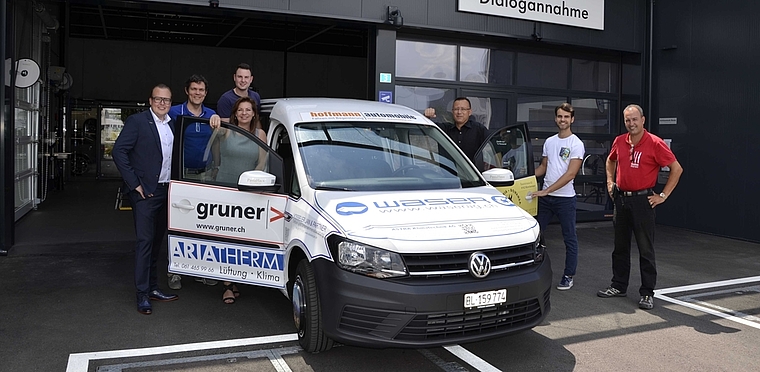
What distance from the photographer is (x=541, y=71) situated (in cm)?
1093

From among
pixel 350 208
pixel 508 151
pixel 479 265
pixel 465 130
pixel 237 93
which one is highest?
pixel 237 93

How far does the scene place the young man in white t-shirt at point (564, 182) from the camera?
5.97 m

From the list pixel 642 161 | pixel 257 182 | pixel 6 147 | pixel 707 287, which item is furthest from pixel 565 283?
pixel 6 147

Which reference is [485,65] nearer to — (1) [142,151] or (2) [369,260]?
(1) [142,151]

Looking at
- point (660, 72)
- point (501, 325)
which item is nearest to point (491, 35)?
point (660, 72)

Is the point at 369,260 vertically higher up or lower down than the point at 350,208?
lower down

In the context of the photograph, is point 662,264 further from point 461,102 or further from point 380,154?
point 380,154

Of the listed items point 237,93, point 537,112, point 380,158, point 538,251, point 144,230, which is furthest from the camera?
point 537,112

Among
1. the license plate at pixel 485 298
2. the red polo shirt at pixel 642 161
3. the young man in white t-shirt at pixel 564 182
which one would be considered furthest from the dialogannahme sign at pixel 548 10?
the license plate at pixel 485 298

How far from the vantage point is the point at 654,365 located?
411 cm

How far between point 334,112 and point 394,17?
4.50 m

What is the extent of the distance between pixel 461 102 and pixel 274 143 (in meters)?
2.24

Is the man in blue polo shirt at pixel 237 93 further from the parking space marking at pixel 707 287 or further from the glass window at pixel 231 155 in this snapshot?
the parking space marking at pixel 707 287

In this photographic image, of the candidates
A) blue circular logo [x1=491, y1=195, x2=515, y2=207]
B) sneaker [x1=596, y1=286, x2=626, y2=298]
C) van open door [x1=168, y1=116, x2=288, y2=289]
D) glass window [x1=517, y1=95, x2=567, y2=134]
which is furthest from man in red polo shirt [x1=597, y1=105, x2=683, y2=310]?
glass window [x1=517, y1=95, x2=567, y2=134]
